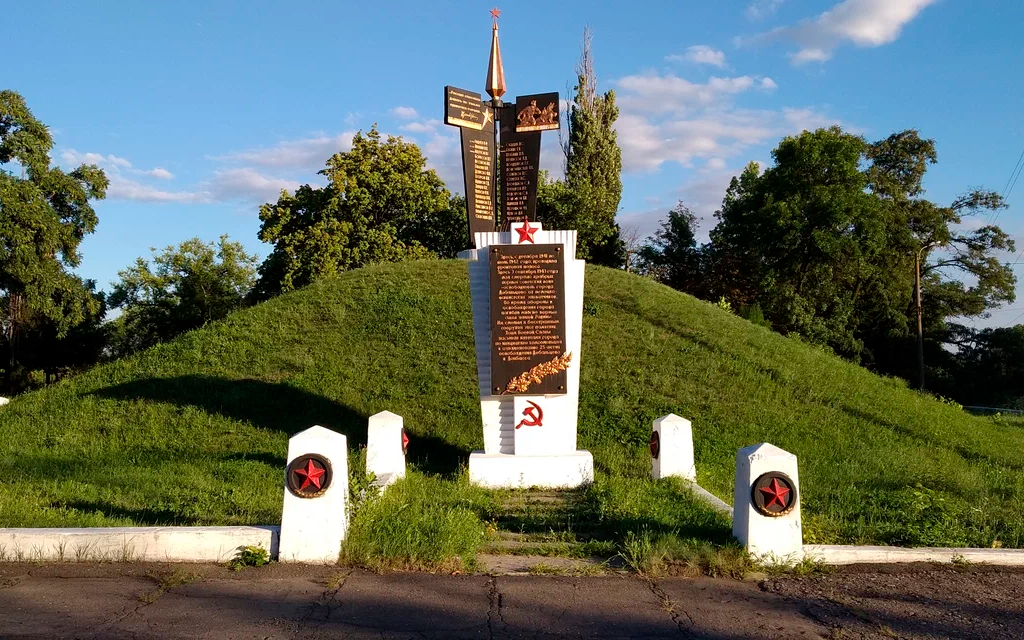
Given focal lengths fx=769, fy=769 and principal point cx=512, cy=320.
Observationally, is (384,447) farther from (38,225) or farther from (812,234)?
(812,234)

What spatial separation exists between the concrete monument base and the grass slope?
29 centimetres

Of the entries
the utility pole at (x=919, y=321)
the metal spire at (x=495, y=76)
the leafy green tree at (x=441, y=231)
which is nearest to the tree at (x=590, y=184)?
the leafy green tree at (x=441, y=231)

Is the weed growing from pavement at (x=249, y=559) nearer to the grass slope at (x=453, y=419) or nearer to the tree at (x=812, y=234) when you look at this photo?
the grass slope at (x=453, y=419)

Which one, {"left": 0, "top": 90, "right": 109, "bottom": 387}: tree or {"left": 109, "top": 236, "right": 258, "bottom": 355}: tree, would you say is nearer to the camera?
{"left": 0, "top": 90, "right": 109, "bottom": 387}: tree

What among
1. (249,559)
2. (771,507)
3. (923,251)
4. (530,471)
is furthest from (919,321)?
(249,559)

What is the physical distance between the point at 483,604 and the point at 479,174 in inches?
240

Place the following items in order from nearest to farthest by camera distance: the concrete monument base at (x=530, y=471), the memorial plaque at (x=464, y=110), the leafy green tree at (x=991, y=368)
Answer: the concrete monument base at (x=530, y=471), the memorial plaque at (x=464, y=110), the leafy green tree at (x=991, y=368)

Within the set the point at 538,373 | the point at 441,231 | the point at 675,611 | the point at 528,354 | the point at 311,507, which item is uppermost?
the point at 441,231

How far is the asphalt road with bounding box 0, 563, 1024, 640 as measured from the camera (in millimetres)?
4371

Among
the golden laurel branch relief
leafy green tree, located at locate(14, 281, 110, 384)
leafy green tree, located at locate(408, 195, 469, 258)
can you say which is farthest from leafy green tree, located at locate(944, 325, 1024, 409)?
leafy green tree, located at locate(14, 281, 110, 384)

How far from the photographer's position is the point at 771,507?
5715mm

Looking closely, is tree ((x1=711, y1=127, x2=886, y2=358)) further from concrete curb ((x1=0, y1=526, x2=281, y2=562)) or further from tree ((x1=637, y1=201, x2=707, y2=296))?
concrete curb ((x1=0, y1=526, x2=281, y2=562))

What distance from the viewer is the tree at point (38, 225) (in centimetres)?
2398

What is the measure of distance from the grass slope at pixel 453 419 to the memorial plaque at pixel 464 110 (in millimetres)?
4383
